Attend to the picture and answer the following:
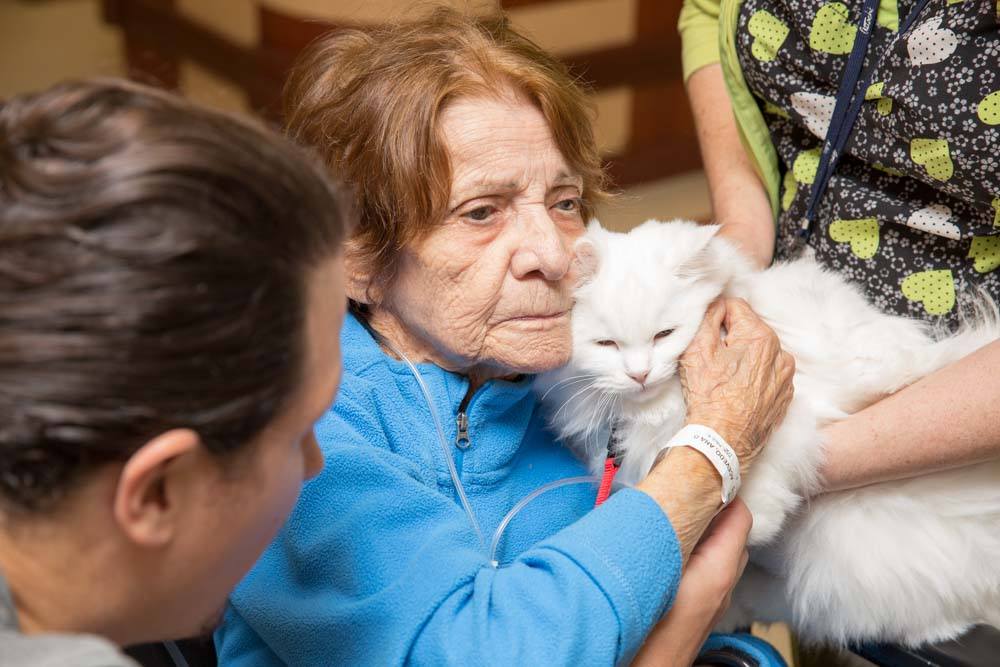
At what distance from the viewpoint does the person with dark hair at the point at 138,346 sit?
70cm

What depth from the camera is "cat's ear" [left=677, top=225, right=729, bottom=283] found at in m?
1.48

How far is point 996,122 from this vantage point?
4.53 ft

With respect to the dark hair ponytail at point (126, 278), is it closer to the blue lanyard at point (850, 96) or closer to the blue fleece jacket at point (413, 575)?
the blue fleece jacket at point (413, 575)

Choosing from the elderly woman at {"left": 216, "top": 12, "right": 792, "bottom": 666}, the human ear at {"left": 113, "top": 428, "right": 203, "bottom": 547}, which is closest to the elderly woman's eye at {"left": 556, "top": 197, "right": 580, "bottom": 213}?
the elderly woman at {"left": 216, "top": 12, "right": 792, "bottom": 666}

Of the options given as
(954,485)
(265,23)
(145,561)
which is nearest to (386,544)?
(145,561)

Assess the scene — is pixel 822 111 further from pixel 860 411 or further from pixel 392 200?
pixel 392 200

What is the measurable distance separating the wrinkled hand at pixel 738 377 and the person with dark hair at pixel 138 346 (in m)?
0.72

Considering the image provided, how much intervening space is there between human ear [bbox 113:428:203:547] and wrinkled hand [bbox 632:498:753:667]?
0.70 m

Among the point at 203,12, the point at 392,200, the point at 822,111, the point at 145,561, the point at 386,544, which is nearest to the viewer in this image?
the point at 145,561

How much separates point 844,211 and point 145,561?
4.23ft

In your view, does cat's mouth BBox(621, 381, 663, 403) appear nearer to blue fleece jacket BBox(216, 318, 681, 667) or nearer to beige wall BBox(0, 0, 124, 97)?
blue fleece jacket BBox(216, 318, 681, 667)

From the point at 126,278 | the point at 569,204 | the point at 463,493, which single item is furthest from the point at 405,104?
the point at 126,278

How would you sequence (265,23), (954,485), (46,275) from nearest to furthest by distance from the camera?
1. (46,275)
2. (954,485)
3. (265,23)

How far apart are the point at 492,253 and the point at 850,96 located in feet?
2.20
